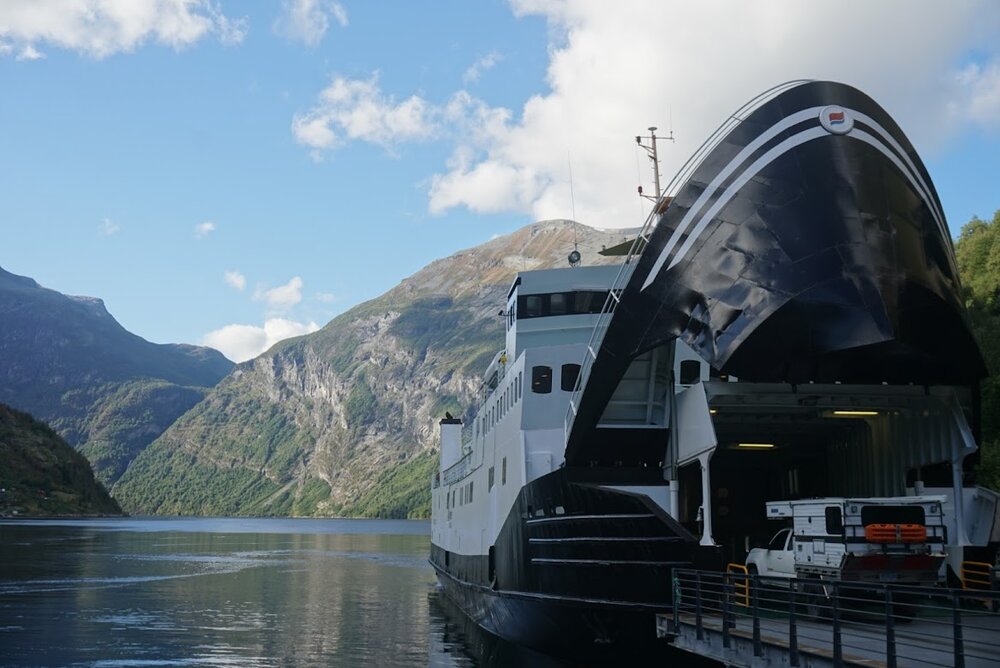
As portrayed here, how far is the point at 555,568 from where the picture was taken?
73.1ft

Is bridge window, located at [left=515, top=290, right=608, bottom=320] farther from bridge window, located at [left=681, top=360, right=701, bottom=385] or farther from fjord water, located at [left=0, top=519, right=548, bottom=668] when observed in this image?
fjord water, located at [left=0, top=519, right=548, bottom=668]

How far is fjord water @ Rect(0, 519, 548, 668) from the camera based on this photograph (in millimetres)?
30547

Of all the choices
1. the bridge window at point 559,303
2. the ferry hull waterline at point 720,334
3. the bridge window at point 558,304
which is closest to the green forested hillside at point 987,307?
the bridge window at point 558,304

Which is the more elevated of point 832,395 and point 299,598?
point 832,395

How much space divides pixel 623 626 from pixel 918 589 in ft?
33.0

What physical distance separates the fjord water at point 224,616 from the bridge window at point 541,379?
9365 millimetres

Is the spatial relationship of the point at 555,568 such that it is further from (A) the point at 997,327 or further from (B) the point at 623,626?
(A) the point at 997,327

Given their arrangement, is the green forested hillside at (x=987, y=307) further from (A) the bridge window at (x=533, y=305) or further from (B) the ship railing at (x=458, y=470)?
(B) the ship railing at (x=458, y=470)

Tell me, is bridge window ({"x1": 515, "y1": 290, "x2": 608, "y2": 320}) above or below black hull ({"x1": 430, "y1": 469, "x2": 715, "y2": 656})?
above

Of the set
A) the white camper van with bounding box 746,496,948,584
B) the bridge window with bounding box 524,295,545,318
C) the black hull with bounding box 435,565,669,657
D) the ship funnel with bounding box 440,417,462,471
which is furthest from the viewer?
the ship funnel with bounding box 440,417,462,471

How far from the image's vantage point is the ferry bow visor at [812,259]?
17984 mm

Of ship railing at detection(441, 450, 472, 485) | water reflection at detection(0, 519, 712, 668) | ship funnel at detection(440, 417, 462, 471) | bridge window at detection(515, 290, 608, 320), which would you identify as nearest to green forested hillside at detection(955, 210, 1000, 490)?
bridge window at detection(515, 290, 608, 320)

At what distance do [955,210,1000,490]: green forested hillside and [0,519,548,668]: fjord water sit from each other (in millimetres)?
24893

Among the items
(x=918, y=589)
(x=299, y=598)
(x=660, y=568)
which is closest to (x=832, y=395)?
(x=660, y=568)
